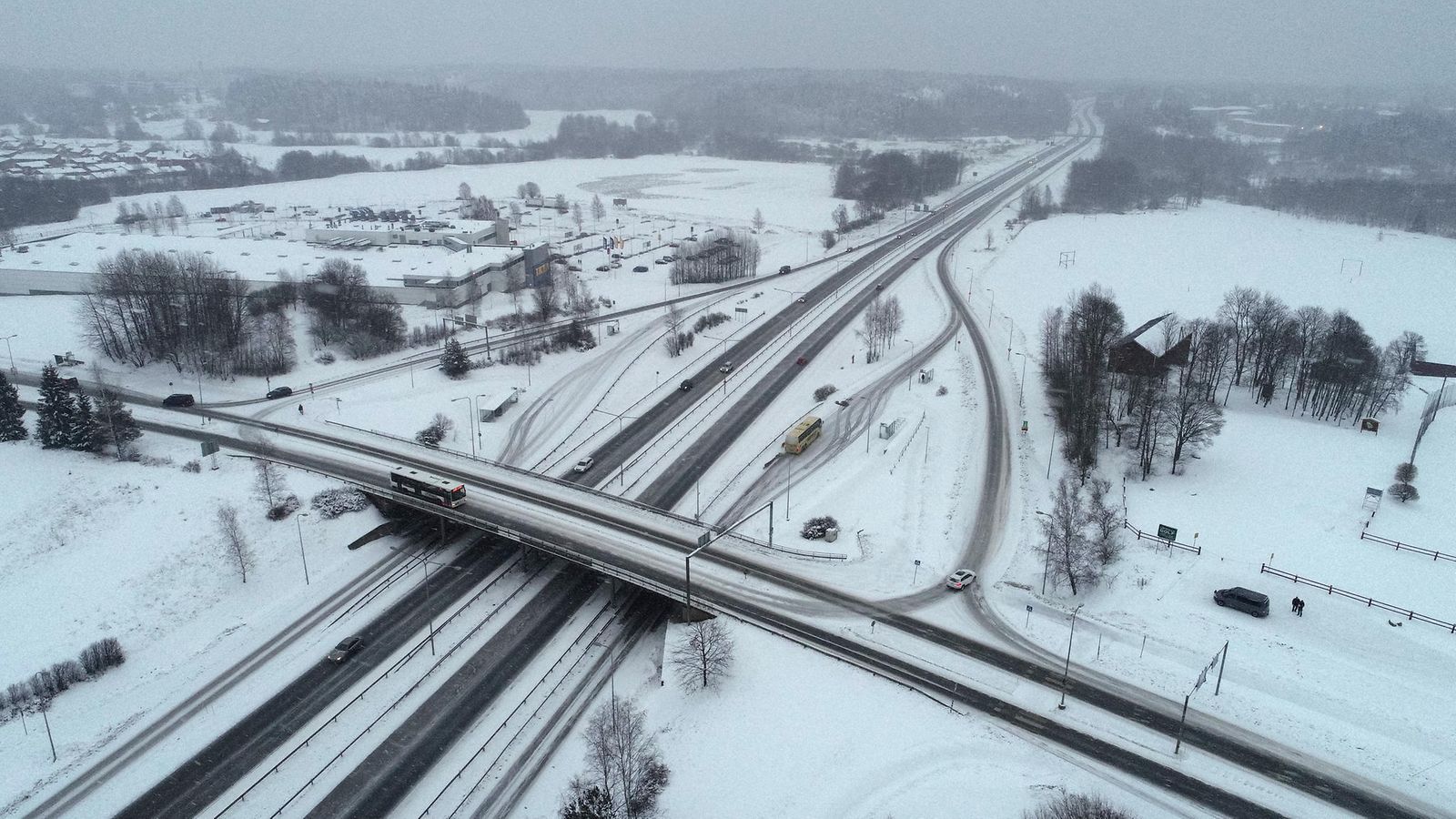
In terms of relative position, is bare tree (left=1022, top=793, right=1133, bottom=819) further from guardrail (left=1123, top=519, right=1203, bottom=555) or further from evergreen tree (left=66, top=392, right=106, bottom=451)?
evergreen tree (left=66, top=392, right=106, bottom=451)

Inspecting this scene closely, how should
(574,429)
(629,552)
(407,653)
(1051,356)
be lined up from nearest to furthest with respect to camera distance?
(407,653)
(629,552)
(574,429)
(1051,356)

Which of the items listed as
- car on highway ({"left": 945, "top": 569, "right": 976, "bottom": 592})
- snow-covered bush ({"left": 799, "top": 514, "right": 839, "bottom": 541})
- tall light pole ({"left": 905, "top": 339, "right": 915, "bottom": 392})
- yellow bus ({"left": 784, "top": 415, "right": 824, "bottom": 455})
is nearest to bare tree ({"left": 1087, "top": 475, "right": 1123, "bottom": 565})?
car on highway ({"left": 945, "top": 569, "right": 976, "bottom": 592})

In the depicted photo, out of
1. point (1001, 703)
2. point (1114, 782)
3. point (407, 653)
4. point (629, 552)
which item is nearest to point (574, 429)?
point (629, 552)

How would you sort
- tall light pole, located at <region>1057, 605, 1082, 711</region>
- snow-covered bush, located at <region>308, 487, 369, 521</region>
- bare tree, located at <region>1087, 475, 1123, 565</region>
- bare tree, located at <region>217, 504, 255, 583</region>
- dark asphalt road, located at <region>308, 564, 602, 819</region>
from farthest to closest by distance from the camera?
snow-covered bush, located at <region>308, 487, 369, 521</region> → bare tree, located at <region>217, 504, 255, 583</region> → bare tree, located at <region>1087, 475, 1123, 565</region> → tall light pole, located at <region>1057, 605, 1082, 711</region> → dark asphalt road, located at <region>308, 564, 602, 819</region>

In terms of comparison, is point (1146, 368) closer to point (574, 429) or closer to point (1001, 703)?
point (1001, 703)

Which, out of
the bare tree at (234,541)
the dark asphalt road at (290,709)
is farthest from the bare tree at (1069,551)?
the bare tree at (234,541)

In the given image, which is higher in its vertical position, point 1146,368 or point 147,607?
point 1146,368

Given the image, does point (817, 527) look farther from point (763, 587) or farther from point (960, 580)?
point (960, 580)
